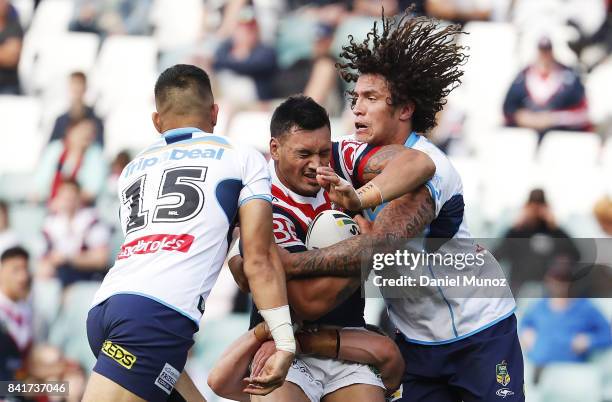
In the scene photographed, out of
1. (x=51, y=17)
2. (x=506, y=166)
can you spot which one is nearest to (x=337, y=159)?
(x=506, y=166)

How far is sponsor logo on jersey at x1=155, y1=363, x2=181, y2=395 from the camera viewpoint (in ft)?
15.0

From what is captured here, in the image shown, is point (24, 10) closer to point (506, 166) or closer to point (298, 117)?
point (506, 166)

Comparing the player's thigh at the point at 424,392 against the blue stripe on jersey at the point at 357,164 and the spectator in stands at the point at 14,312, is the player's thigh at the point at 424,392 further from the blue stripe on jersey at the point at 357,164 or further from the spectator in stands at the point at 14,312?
the spectator in stands at the point at 14,312

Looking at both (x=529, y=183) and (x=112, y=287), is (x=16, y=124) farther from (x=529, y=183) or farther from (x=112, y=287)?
(x=112, y=287)

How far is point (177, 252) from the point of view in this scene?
461 cm

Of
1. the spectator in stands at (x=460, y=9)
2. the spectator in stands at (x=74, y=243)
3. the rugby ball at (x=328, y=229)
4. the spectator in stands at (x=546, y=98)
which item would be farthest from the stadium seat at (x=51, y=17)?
the rugby ball at (x=328, y=229)

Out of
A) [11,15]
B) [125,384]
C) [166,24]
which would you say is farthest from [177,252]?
[11,15]

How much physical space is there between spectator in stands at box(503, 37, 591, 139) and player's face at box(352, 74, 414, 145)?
4.40 meters

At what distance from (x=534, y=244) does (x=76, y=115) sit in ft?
16.4

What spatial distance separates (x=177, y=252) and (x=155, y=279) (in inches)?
6.5

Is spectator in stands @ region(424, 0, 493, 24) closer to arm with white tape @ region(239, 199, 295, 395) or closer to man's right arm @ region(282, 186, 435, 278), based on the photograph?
man's right arm @ region(282, 186, 435, 278)

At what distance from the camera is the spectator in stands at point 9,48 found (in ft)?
35.4

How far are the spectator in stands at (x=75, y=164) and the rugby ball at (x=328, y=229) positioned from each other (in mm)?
5452

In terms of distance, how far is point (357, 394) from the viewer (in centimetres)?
512
